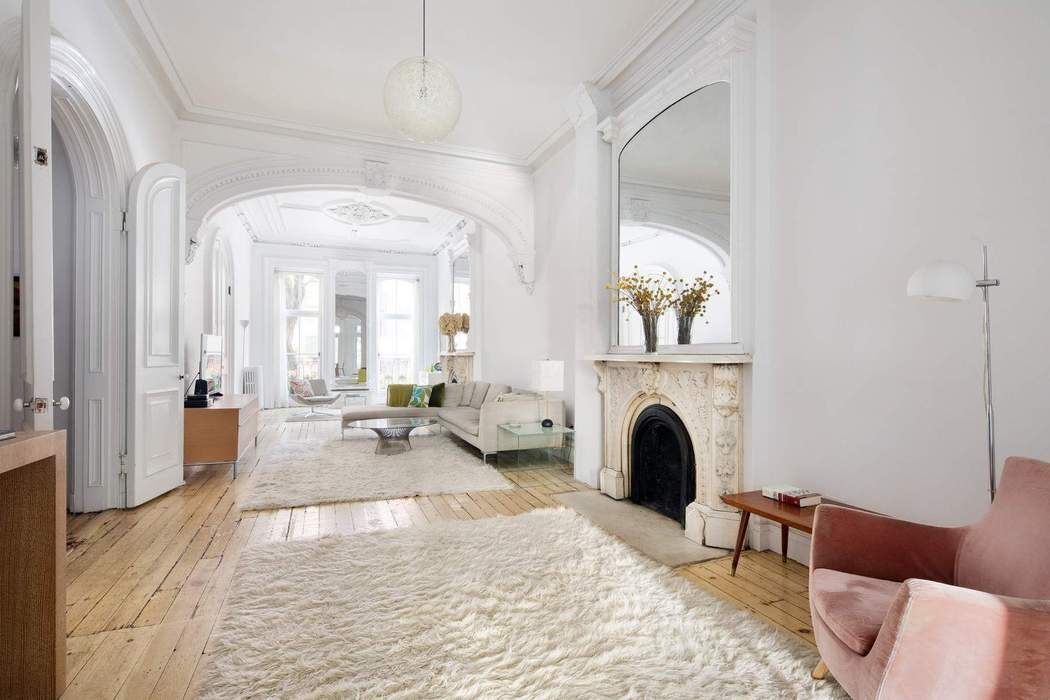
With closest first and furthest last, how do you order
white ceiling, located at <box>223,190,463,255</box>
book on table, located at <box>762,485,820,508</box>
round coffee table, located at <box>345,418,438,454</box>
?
1. book on table, located at <box>762,485,820,508</box>
2. round coffee table, located at <box>345,418,438,454</box>
3. white ceiling, located at <box>223,190,463,255</box>

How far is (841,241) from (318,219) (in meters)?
8.52

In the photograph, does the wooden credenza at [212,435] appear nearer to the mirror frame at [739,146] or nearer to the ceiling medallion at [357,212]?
the mirror frame at [739,146]

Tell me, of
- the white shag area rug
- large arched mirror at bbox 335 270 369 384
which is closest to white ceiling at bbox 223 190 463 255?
large arched mirror at bbox 335 270 369 384

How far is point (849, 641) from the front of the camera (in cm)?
144

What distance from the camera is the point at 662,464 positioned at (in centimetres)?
383

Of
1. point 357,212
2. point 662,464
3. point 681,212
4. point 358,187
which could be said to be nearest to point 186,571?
point 662,464

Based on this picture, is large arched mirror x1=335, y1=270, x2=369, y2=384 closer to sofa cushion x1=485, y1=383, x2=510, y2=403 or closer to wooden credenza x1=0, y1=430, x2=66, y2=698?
sofa cushion x1=485, y1=383, x2=510, y2=403

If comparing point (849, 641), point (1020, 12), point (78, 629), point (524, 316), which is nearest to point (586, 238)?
point (524, 316)

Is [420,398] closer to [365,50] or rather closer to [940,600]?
[365,50]

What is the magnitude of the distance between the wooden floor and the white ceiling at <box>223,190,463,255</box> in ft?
15.9

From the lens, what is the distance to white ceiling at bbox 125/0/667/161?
11.8 ft

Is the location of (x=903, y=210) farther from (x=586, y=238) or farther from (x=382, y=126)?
(x=382, y=126)

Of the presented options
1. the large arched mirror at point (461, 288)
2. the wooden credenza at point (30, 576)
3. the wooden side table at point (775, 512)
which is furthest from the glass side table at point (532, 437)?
the large arched mirror at point (461, 288)

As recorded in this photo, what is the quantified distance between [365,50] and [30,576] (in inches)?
158
